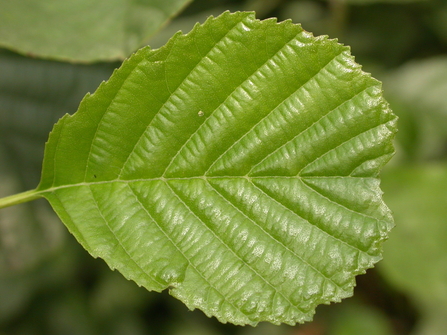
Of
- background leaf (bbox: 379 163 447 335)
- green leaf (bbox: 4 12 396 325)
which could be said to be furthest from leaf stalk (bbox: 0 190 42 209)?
background leaf (bbox: 379 163 447 335)

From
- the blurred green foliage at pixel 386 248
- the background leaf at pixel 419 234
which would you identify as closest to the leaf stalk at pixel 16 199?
the blurred green foliage at pixel 386 248

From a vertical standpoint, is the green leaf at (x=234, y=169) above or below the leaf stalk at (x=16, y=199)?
above

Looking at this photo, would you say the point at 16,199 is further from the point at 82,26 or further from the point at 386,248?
the point at 386,248

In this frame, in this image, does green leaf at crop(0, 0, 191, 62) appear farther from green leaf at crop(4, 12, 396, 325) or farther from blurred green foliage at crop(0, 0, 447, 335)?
blurred green foliage at crop(0, 0, 447, 335)

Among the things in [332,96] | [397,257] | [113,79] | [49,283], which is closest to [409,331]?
[397,257]

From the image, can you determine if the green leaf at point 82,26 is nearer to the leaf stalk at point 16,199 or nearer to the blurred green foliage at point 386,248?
the leaf stalk at point 16,199

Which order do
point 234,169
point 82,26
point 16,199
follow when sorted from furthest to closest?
point 82,26, point 234,169, point 16,199

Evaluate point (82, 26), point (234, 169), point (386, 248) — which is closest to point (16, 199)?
point (234, 169)
